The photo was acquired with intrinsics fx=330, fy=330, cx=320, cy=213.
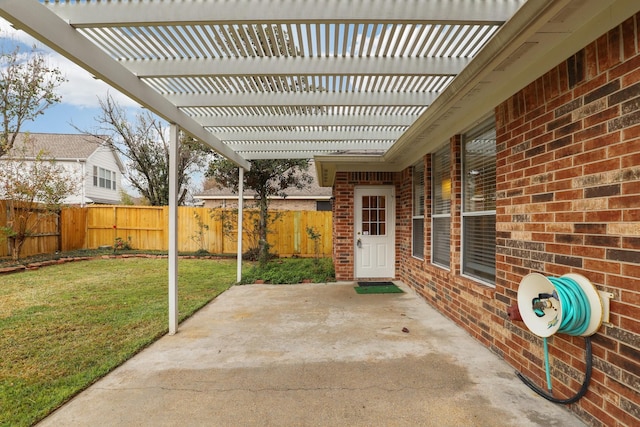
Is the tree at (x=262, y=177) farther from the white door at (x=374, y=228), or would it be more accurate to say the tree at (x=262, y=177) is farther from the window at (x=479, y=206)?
the window at (x=479, y=206)

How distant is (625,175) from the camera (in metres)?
1.92

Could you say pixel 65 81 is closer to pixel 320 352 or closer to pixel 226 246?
pixel 226 246

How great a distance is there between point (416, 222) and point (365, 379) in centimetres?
402

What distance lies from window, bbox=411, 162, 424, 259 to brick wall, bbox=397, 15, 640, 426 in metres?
2.70

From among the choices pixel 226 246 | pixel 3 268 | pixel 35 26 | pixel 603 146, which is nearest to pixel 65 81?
pixel 3 268

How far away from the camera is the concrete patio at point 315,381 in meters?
2.37

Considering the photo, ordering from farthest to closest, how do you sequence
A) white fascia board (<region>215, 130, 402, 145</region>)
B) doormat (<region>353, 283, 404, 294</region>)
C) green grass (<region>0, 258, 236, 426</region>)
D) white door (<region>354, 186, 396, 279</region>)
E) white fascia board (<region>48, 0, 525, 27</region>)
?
white door (<region>354, 186, 396, 279</region>)
doormat (<region>353, 283, 404, 294</region>)
white fascia board (<region>215, 130, 402, 145</region>)
green grass (<region>0, 258, 236, 426</region>)
white fascia board (<region>48, 0, 525, 27</region>)

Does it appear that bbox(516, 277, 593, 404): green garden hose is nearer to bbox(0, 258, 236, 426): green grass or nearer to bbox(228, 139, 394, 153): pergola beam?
bbox(0, 258, 236, 426): green grass

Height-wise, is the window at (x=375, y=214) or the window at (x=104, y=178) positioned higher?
the window at (x=104, y=178)

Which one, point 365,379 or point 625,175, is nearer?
point 625,175

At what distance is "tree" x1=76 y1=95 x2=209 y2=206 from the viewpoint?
16516mm

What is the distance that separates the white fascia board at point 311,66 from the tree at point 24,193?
914 centimetres

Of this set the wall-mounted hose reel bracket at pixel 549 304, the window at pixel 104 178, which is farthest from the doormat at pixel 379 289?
the window at pixel 104 178

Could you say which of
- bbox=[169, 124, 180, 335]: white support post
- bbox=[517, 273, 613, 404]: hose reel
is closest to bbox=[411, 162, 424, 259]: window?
bbox=[517, 273, 613, 404]: hose reel
